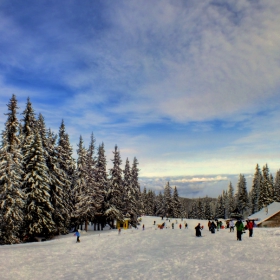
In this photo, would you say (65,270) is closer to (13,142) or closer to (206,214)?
(13,142)

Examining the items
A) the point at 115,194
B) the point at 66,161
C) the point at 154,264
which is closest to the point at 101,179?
the point at 115,194

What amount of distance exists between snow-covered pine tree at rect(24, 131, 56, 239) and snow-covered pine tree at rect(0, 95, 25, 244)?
124 cm

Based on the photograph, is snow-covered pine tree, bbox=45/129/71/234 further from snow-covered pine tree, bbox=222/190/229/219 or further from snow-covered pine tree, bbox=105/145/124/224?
snow-covered pine tree, bbox=222/190/229/219

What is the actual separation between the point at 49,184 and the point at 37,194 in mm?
5338

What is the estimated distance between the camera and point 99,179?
49.2 metres

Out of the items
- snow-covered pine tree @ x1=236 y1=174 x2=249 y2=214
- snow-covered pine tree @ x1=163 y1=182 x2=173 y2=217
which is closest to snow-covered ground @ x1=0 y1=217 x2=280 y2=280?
snow-covered pine tree @ x1=163 y1=182 x2=173 y2=217

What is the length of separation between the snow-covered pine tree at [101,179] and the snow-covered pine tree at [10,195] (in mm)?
16851

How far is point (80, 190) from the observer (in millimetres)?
46812

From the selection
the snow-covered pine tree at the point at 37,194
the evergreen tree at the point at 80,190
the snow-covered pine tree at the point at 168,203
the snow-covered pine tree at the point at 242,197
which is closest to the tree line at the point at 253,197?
the snow-covered pine tree at the point at 242,197

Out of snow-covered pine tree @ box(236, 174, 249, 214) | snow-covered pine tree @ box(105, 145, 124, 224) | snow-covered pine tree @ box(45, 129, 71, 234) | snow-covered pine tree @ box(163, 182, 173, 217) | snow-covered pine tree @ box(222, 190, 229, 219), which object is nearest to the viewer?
snow-covered pine tree @ box(45, 129, 71, 234)

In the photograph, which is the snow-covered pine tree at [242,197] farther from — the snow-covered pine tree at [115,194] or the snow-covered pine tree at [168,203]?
the snow-covered pine tree at [115,194]

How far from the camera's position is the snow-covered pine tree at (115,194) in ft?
155

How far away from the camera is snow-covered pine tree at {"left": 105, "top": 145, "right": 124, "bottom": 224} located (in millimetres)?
47375

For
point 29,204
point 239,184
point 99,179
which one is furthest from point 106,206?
point 239,184
